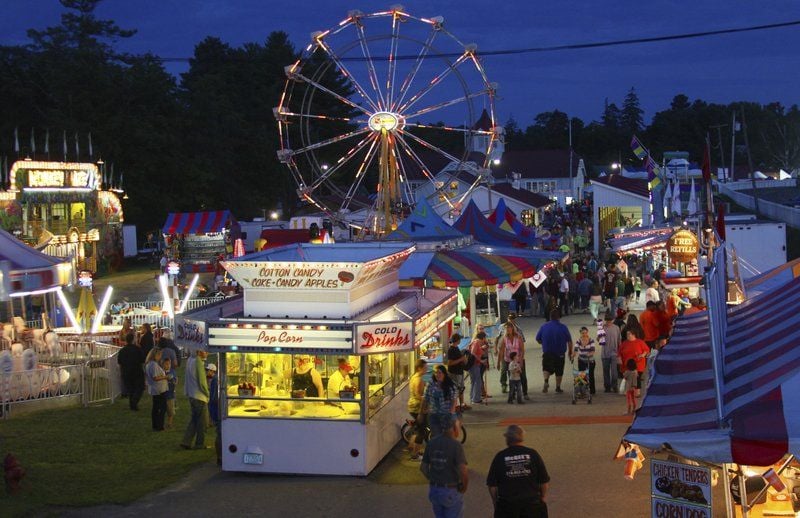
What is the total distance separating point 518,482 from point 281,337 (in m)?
4.74

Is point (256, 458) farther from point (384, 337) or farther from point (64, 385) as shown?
point (64, 385)

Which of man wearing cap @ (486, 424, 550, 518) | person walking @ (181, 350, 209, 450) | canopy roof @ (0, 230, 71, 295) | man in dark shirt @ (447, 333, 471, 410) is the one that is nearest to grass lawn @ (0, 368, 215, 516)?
person walking @ (181, 350, 209, 450)

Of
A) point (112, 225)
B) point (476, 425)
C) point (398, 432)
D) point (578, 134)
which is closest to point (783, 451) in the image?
point (398, 432)

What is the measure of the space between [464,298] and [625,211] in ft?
112

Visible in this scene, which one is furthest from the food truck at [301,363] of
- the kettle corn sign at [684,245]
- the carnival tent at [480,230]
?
the carnival tent at [480,230]

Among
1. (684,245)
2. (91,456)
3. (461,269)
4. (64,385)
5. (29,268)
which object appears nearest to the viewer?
(91,456)

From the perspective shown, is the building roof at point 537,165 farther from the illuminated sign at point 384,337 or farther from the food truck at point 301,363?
the illuminated sign at point 384,337

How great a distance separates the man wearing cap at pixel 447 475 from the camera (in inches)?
328

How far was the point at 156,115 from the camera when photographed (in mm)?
65500

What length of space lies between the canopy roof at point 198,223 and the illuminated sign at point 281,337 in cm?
4150

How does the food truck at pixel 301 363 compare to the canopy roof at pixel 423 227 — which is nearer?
the food truck at pixel 301 363

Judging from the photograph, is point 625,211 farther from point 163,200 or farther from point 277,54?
point 277,54

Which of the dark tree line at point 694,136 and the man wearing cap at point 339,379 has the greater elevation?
the dark tree line at point 694,136

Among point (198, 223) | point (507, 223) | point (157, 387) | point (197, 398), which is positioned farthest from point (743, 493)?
point (198, 223)
